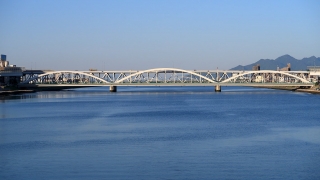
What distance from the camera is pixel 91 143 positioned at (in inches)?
756

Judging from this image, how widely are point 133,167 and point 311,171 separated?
456cm

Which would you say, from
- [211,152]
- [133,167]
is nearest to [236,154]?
[211,152]

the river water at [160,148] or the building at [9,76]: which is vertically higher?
the building at [9,76]

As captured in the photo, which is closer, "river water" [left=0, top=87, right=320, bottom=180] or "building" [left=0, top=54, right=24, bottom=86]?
"river water" [left=0, top=87, right=320, bottom=180]

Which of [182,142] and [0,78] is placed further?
[0,78]

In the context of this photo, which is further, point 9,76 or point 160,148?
point 9,76

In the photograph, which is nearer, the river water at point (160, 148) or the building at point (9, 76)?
the river water at point (160, 148)

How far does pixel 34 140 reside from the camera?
2011 centimetres

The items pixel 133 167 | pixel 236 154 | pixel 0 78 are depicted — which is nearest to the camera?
pixel 133 167

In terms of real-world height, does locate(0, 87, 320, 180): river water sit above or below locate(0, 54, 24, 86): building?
below

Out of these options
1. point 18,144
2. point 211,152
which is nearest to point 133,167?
point 211,152

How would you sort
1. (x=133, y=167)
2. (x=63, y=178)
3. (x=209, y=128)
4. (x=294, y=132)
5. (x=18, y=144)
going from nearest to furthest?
1. (x=63, y=178)
2. (x=133, y=167)
3. (x=18, y=144)
4. (x=294, y=132)
5. (x=209, y=128)

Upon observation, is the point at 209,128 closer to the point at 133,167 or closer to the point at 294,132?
the point at 294,132

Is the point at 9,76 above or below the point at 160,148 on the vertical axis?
above
